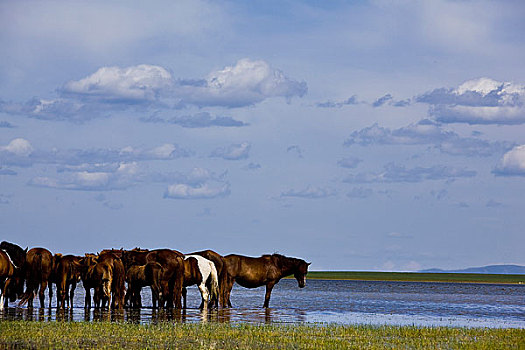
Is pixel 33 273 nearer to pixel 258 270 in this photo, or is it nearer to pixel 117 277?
pixel 117 277

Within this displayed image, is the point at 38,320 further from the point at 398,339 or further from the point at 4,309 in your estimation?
the point at 398,339

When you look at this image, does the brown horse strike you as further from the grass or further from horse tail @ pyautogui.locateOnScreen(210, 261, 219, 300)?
the grass

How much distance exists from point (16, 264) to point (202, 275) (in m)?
6.40

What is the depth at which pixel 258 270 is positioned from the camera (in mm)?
29641

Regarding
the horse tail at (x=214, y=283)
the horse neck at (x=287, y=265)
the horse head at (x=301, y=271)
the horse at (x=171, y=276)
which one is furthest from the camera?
the horse head at (x=301, y=271)

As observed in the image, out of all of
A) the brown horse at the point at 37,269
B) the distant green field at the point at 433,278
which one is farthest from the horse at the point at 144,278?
the distant green field at the point at 433,278

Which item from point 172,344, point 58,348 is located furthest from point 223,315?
point 58,348

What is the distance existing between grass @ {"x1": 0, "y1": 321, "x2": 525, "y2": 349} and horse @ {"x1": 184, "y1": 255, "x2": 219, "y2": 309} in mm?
6901

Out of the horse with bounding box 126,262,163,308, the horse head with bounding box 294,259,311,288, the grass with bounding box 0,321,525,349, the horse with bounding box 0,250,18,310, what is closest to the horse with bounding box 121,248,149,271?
the horse with bounding box 126,262,163,308

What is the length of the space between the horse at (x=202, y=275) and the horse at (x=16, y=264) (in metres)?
5.57

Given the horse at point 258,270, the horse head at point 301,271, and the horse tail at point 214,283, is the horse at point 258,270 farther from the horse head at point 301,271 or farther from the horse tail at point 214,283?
the horse tail at point 214,283

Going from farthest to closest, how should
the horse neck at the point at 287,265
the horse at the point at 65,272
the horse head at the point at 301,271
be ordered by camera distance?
the horse head at the point at 301,271
the horse neck at the point at 287,265
the horse at the point at 65,272

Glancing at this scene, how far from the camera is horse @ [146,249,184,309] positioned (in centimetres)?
2525

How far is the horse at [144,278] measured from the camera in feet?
82.2
